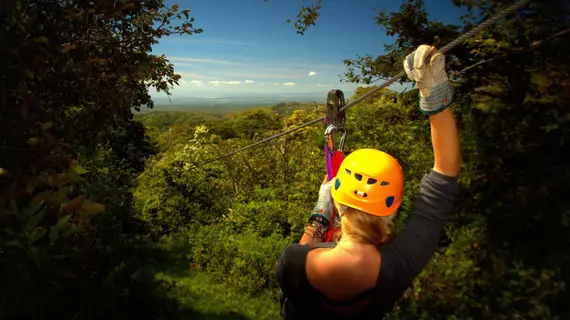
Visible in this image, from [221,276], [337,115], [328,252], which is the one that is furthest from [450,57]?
[221,276]

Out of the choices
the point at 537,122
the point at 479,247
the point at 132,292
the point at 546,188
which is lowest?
the point at 132,292

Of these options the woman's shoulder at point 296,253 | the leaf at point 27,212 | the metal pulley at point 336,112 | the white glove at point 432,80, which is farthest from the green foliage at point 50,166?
the white glove at point 432,80

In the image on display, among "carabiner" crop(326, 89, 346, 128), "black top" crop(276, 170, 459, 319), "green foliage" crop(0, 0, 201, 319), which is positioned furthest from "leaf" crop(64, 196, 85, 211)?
"carabiner" crop(326, 89, 346, 128)

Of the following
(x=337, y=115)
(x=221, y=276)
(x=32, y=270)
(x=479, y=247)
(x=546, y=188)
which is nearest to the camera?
(x=546, y=188)

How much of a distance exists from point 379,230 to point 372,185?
9.7 inches

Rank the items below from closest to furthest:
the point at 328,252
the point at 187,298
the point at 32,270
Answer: the point at 328,252 < the point at 32,270 < the point at 187,298

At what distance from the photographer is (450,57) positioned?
4.09 m

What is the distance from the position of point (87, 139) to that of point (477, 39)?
516 centimetres

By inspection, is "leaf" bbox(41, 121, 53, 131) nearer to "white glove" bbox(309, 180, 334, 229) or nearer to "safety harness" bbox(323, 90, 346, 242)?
"white glove" bbox(309, 180, 334, 229)

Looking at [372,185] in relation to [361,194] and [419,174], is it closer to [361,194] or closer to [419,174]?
[361,194]

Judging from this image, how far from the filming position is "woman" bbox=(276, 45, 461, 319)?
1796 millimetres

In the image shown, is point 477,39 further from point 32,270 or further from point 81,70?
point 32,270

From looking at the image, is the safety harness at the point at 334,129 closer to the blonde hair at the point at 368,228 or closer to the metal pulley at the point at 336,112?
the metal pulley at the point at 336,112

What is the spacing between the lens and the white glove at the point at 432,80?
5.84 feet
